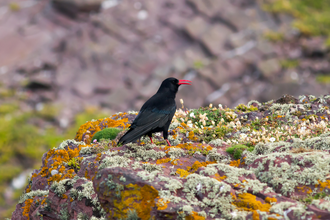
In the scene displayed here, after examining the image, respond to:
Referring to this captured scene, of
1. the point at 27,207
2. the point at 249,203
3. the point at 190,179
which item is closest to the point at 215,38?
the point at 27,207

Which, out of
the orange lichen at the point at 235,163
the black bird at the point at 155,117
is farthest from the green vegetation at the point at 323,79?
the orange lichen at the point at 235,163

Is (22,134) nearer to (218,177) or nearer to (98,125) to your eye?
(98,125)

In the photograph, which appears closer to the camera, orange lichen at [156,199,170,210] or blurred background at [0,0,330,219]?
orange lichen at [156,199,170,210]

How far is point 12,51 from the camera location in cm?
3064

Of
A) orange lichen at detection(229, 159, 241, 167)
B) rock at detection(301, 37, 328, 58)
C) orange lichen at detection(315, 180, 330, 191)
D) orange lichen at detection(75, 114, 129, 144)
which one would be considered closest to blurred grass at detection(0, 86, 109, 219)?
orange lichen at detection(75, 114, 129, 144)

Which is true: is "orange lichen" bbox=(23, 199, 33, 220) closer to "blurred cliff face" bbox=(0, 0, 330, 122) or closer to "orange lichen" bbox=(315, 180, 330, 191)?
"orange lichen" bbox=(315, 180, 330, 191)

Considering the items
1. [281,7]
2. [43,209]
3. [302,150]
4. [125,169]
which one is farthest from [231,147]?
[281,7]

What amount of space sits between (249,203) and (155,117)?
3.61m

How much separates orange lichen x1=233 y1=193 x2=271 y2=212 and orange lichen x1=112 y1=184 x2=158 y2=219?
1.48m

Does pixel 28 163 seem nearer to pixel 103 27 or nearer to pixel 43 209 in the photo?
pixel 103 27

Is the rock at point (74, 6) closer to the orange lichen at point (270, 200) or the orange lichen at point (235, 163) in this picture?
the orange lichen at point (235, 163)

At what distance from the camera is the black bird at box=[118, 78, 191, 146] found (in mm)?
7934

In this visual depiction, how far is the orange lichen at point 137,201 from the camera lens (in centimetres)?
585

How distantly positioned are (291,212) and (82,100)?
25.5 m
